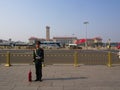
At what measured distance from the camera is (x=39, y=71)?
13.0m

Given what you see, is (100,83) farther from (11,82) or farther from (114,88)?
(11,82)

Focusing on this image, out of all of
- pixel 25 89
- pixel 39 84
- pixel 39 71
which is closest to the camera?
pixel 25 89

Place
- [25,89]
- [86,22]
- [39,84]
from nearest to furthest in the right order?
[25,89]
[39,84]
[86,22]

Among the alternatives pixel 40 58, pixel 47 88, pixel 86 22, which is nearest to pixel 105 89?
pixel 47 88

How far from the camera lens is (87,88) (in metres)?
10.6

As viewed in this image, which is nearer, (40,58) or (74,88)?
(74,88)

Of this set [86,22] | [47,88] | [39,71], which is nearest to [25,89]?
[47,88]

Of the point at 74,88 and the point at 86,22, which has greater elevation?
the point at 86,22

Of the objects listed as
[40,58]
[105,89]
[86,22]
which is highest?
[86,22]

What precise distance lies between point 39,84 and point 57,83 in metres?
0.77

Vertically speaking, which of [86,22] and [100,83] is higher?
[86,22]

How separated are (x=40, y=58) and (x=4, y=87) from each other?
2683 mm

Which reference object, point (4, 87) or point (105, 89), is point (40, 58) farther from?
point (105, 89)

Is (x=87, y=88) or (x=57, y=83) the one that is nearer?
(x=87, y=88)
